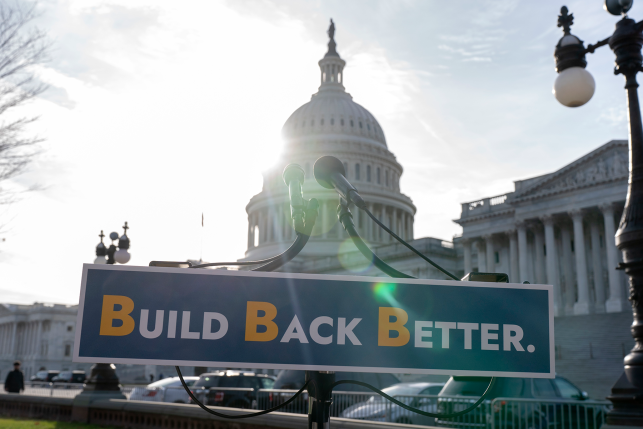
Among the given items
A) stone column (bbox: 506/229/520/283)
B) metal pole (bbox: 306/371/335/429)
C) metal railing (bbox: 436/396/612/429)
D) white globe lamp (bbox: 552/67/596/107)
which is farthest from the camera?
stone column (bbox: 506/229/520/283)

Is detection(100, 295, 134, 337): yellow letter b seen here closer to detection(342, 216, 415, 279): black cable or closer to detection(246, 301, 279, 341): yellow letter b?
detection(246, 301, 279, 341): yellow letter b

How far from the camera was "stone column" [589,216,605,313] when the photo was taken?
5256 cm

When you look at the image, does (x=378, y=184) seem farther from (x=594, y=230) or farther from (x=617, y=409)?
(x=617, y=409)

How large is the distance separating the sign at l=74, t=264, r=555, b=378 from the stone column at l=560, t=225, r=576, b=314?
56.4 metres

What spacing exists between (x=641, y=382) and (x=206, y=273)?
569 centimetres

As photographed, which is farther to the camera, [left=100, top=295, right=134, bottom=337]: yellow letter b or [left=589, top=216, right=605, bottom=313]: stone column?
[left=589, top=216, right=605, bottom=313]: stone column

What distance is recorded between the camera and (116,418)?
15.5m

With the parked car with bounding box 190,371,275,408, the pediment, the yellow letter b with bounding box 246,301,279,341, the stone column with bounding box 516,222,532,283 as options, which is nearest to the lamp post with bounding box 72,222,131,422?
the parked car with bounding box 190,371,275,408

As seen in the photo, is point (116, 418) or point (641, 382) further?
point (116, 418)

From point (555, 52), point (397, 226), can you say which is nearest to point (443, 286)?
point (555, 52)

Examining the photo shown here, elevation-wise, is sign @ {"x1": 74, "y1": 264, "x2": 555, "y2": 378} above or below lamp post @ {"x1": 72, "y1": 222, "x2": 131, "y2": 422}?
above

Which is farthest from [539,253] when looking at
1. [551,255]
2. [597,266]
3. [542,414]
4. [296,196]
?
[296,196]

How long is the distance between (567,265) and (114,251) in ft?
142

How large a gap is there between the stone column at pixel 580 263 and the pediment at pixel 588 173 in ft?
8.04
